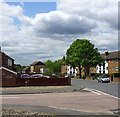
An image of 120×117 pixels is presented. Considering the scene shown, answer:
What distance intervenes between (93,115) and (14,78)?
61.2 feet

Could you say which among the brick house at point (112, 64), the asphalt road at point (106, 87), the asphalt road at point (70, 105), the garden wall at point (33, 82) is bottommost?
the asphalt road at point (106, 87)

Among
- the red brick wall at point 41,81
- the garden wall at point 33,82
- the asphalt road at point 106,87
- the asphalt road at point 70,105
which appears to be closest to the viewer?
the asphalt road at point 70,105

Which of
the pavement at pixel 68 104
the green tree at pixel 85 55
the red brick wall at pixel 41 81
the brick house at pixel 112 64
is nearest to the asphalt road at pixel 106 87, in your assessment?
the red brick wall at pixel 41 81

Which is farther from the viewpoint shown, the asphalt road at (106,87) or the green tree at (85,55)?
the green tree at (85,55)

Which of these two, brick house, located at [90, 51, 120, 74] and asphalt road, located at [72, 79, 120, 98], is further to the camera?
brick house, located at [90, 51, 120, 74]

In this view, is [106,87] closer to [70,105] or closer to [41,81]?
[41,81]

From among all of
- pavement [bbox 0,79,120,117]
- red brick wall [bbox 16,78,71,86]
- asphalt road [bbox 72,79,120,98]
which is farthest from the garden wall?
pavement [bbox 0,79,120,117]

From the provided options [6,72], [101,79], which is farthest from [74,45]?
[6,72]

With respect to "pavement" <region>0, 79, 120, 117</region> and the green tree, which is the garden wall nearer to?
"pavement" <region>0, 79, 120, 117</region>

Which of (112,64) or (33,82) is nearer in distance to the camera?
(33,82)

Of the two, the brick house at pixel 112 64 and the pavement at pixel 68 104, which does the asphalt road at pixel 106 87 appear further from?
the brick house at pixel 112 64

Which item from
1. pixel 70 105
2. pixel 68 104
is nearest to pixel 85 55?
pixel 68 104

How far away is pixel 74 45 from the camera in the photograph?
58719 mm

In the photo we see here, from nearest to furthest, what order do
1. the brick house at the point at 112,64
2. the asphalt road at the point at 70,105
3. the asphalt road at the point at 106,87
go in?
1. the asphalt road at the point at 70,105
2. the asphalt road at the point at 106,87
3. the brick house at the point at 112,64
